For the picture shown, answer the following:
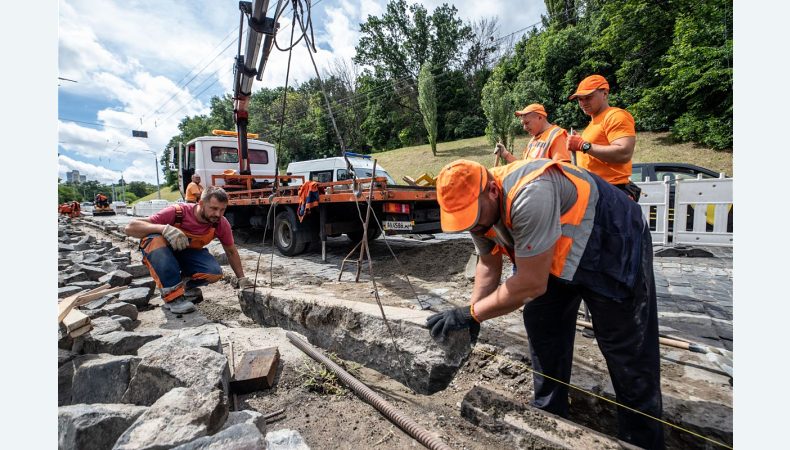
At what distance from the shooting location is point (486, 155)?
75.1 ft

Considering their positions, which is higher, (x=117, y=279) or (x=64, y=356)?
(x=117, y=279)

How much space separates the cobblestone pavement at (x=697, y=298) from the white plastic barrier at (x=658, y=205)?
35.8 inches

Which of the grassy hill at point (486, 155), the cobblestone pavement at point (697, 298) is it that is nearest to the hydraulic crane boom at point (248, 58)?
the cobblestone pavement at point (697, 298)

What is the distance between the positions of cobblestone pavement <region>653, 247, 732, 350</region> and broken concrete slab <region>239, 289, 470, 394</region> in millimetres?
1824

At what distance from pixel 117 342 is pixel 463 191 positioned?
255 centimetres

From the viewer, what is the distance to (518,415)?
176cm

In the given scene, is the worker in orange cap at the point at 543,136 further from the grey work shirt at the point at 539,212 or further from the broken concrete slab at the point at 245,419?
the broken concrete slab at the point at 245,419

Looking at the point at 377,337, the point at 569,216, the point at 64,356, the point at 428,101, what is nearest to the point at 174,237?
the point at 64,356

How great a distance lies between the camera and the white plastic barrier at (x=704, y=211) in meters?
5.73

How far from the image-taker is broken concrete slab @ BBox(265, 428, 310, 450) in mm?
1569

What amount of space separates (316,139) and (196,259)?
30337 millimetres

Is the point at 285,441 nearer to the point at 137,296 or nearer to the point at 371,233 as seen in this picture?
the point at 137,296

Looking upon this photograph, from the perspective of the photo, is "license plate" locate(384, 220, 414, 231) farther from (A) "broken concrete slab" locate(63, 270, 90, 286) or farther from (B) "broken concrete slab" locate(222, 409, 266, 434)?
(A) "broken concrete slab" locate(63, 270, 90, 286)

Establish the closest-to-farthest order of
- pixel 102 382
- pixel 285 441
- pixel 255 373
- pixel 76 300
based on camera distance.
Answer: pixel 285 441, pixel 102 382, pixel 255 373, pixel 76 300
